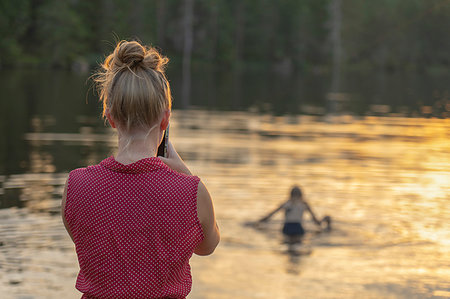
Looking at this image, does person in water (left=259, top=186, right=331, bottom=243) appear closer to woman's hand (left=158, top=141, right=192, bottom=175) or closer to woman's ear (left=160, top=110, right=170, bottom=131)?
woman's hand (left=158, top=141, right=192, bottom=175)

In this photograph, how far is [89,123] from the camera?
30.5 meters

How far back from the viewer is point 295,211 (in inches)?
486

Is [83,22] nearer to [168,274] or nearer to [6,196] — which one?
[6,196]

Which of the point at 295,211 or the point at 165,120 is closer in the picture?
the point at 165,120

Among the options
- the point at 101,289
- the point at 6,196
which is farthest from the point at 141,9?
the point at 101,289

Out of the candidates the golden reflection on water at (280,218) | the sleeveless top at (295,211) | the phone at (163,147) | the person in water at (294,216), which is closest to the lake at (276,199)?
the golden reflection on water at (280,218)

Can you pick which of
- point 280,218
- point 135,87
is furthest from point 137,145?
point 280,218

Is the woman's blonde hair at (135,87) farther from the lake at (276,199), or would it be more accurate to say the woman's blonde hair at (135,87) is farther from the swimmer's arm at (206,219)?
the lake at (276,199)

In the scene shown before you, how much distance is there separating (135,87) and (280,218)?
1220cm

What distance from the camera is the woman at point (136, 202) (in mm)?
2643

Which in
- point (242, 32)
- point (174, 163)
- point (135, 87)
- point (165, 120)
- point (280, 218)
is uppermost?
point (242, 32)

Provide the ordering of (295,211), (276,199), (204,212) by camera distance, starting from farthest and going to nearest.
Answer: (276,199), (295,211), (204,212)

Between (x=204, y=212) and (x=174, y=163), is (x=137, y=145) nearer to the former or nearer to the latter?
(x=174, y=163)

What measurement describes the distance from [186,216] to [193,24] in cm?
10595
